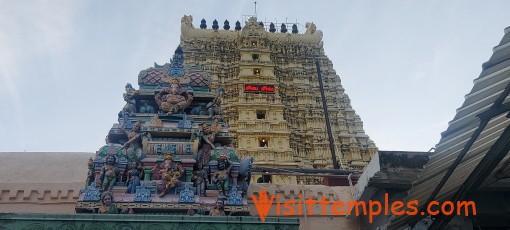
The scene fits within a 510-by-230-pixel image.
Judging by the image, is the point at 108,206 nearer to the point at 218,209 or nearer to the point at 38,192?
the point at 218,209

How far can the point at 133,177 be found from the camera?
28.7 feet

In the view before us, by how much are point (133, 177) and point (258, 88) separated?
24.5m

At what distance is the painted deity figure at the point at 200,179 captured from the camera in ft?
28.8

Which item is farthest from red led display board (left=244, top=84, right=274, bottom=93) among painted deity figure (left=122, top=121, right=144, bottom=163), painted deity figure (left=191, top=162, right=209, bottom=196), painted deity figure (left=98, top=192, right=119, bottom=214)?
painted deity figure (left=98, top=192, right=119, bottom=214)

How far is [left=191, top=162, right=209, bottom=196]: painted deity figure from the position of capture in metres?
8.78

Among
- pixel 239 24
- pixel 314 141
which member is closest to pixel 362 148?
pixel 314 141

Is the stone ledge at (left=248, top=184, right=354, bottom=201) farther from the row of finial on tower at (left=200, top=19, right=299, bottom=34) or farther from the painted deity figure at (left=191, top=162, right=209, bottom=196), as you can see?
the row of finial on tower at (left=200, top=19, right=299, bottom=34)

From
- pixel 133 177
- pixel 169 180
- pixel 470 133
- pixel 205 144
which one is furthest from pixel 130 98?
pixel 470 133

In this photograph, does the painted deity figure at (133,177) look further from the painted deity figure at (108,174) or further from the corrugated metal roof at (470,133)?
the corrugated metal roof at (470,133)

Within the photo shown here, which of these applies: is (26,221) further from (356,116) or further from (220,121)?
(356,116)

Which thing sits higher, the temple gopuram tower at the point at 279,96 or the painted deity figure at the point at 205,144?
the temple gopuram tower at the point at 279,96

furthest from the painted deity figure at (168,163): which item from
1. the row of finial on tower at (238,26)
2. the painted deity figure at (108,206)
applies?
the row of finial on tower at (238,26)

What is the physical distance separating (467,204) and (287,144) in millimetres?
21948

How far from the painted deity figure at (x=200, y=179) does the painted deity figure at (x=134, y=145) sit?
115 centimetres
